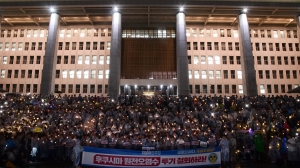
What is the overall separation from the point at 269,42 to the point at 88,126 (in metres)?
46.5

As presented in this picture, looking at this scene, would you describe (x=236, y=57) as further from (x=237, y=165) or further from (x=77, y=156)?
(x=77, y=156)

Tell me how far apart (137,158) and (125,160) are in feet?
1.96

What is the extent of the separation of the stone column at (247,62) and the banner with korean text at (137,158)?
28696mm

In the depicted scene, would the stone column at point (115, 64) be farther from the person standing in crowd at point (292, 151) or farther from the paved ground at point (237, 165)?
the person standing in crowd at point (292, 151)

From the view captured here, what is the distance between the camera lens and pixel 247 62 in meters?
37.5

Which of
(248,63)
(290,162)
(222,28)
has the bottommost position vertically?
(290,162)

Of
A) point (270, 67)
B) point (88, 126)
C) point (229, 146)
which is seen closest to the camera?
point (229, 146)

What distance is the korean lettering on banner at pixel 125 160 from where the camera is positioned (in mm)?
11203

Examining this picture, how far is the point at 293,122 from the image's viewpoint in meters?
18.2

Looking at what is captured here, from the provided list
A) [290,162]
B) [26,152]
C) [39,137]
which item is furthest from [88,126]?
[290,162]

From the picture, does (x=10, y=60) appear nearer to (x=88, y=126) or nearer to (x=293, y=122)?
(x=88, y=126)

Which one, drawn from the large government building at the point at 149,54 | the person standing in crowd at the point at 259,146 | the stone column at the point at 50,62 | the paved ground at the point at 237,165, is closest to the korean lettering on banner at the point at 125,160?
the paved ground at the point at 237,165

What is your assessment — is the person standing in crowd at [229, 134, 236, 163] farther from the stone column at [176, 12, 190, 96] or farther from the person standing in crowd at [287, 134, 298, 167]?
the stone column at [176, 12, 190, 96]

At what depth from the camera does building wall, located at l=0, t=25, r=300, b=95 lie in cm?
4809
